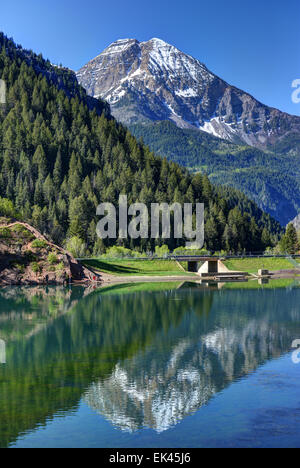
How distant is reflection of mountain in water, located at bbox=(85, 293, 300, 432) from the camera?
101 ft

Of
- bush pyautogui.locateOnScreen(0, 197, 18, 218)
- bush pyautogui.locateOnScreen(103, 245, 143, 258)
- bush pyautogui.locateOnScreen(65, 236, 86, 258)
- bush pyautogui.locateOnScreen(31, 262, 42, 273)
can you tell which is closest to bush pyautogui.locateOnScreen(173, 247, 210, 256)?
bush pyautogui.locateOnScreen(103, 245, 143, 258)

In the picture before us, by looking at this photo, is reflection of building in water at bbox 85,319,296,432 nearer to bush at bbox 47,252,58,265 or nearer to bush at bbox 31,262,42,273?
bush at bbox 47,252,58,265

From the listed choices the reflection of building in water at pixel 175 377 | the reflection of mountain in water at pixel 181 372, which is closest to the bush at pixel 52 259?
the reflection of mountain in water at pixel 181 372

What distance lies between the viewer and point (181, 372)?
39.6 metres

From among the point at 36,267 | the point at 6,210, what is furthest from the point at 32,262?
the point at 6,210

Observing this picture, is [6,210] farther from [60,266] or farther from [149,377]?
[149,377]

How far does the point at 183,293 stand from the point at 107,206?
3682 inches

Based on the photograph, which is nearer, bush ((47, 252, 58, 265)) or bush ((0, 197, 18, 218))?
bush ((47, 252, 58, 265))

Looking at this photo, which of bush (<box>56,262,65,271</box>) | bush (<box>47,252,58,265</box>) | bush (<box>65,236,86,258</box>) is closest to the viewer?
bush (<box>47,252,58,265</box>)

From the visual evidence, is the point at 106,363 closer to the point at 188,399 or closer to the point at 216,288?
the point at 188,399

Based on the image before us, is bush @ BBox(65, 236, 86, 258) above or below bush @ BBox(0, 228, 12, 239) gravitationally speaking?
below

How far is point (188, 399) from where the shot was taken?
3306 centimetres

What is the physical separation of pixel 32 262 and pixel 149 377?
85983mm
